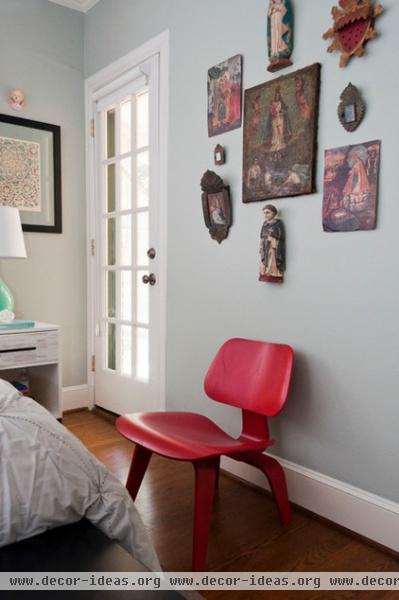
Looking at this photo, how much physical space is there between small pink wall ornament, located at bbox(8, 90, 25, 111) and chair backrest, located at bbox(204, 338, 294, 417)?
6.59ft

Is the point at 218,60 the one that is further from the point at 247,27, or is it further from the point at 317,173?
the point at 317,173

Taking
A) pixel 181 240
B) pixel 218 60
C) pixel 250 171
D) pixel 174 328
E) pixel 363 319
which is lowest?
pixel 174 328

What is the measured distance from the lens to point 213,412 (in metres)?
2.27

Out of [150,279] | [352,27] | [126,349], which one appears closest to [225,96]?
[352,27]

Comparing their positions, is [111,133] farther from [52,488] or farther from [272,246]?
[52,488]

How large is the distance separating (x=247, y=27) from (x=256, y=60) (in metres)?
0.16

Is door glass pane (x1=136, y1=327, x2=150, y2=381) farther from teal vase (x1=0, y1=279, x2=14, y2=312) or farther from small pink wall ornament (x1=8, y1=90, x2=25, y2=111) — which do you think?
small pink wall ornament (x1=8, y1=90, x2=25, y2=111)

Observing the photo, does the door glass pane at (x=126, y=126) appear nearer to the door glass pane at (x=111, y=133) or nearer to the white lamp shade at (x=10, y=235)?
the door glass pane at (x=111, y=133)

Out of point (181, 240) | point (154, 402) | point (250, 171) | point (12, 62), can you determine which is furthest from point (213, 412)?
point (12, 62)

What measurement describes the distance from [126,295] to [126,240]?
0.34 m

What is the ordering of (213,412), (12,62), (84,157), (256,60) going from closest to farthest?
1. (256,60)
2. (213,412)
3. (12,62)
4. (84,157)

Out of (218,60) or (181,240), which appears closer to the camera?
(218,60)

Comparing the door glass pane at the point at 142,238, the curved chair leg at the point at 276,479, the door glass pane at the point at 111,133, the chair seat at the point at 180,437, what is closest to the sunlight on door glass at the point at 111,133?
the door glass pane at the point at 111,133

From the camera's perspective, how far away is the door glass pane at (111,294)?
2.98 m
